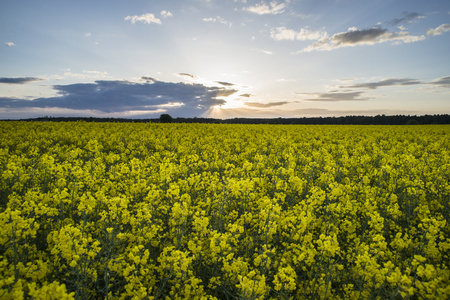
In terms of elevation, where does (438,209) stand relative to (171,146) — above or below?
below

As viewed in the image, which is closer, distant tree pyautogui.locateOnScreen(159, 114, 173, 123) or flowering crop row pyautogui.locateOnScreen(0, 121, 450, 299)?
flowering crop row pyautogui.locateOnScreen(0, 121, 450, 299)

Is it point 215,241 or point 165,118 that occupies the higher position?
point 165,118

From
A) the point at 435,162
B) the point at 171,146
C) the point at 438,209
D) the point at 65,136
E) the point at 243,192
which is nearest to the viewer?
the point at 243,192

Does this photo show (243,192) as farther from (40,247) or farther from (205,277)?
(40,247)

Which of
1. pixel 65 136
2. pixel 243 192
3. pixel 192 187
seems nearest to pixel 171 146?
pixel 65 136

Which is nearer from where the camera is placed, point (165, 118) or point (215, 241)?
point (215, 241)

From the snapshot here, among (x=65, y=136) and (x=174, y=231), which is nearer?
(x=174, y=231)

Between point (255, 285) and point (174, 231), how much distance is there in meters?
2.05

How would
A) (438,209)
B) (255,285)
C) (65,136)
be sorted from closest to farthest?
(255,285), (438,209), (65,136)

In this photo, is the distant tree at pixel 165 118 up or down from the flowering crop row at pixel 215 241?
up

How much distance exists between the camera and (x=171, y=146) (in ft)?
49.0

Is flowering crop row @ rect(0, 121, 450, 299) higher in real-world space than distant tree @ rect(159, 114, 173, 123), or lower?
lower

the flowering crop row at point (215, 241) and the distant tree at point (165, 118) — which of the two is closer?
the flowering crop row at point (215, 241)

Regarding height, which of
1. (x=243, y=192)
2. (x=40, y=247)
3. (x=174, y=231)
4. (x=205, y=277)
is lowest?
(x=205, y=277)
